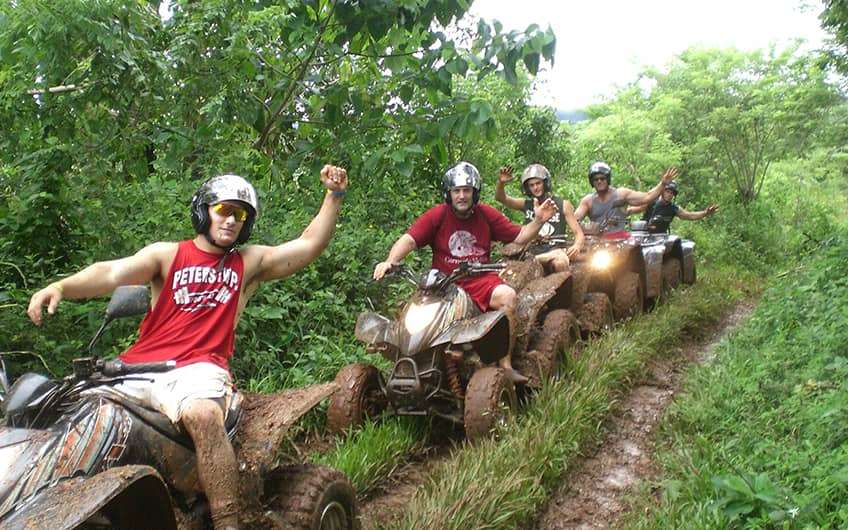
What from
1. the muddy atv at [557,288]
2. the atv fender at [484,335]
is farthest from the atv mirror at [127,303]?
the muddy atv at [557,288]

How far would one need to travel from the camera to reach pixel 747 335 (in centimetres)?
729

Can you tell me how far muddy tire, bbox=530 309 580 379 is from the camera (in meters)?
5.96

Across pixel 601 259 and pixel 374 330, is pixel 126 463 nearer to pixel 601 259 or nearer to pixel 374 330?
pixel 374 330

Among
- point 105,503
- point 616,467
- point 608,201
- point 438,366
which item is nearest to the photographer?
point 105,503

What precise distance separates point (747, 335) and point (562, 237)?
2181mm

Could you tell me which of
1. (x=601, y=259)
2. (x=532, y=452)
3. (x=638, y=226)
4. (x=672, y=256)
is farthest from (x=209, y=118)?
(x=672, y=256)

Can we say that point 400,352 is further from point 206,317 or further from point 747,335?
point 747,335

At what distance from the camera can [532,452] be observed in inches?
179

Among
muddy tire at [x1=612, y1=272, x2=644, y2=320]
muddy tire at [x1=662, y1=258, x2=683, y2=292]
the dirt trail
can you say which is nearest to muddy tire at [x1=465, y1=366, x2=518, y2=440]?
the dirt trail

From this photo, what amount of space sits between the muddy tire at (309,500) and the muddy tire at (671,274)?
7.42m

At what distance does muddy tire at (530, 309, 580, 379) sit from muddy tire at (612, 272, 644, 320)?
1849mm

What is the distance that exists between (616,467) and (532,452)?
0.77m

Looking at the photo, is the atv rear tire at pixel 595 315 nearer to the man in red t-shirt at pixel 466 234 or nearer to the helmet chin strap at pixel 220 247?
the man in red t-shirt at pixel 466 234

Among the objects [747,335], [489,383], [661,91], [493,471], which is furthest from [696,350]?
[661,91]
